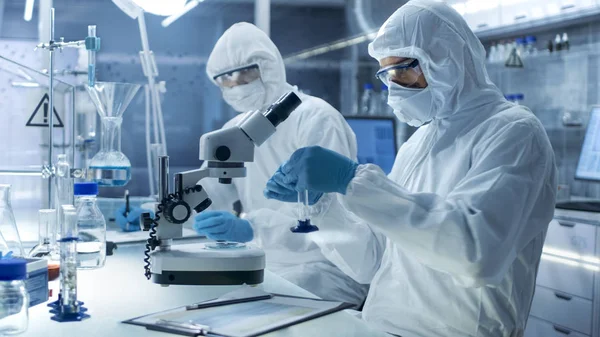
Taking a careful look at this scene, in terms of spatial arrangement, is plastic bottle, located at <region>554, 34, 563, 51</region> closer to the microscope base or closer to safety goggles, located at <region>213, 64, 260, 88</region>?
safety goggles, located at <region>213, 64, 260, 88</region>

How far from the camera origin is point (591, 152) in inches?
139

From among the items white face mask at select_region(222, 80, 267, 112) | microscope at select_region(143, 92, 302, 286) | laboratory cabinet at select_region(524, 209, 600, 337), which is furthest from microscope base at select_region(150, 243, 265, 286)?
laboratory cabinet at select_region(524, 209, 600, 337)

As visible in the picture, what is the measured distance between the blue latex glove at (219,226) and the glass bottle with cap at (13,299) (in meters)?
0.66

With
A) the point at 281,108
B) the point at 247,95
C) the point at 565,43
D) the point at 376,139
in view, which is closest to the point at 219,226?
the point at 281,108

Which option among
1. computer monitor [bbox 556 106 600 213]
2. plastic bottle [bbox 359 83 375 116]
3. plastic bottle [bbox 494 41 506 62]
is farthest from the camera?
plastic bottle [bbox 359 83 375 116]

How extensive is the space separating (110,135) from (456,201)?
4.21 feet

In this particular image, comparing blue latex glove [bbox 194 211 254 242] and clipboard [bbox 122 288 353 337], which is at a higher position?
blue latex glove [bbox 194 211 254 242]

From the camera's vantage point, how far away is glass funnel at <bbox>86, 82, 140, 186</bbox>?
2055 mm

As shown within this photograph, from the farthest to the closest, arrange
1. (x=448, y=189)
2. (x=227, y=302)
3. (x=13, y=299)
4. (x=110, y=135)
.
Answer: (x=110, y=135) → (x=448, y=189) → (x=227, y=302) → (x=13, y=299)

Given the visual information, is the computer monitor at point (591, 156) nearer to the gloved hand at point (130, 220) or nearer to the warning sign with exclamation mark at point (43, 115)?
the gloved hand at point (130, 220)

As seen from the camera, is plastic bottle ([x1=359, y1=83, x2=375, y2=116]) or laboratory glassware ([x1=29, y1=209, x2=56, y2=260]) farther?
plastic bottle ([x1=359, y1=83, x2=375, y2=116])

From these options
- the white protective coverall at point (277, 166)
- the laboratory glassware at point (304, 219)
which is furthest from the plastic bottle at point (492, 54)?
the laboratory glassware at point (304, 219)

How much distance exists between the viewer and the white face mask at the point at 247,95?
2555 millimetres

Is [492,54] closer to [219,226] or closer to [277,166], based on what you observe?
[277,166]
